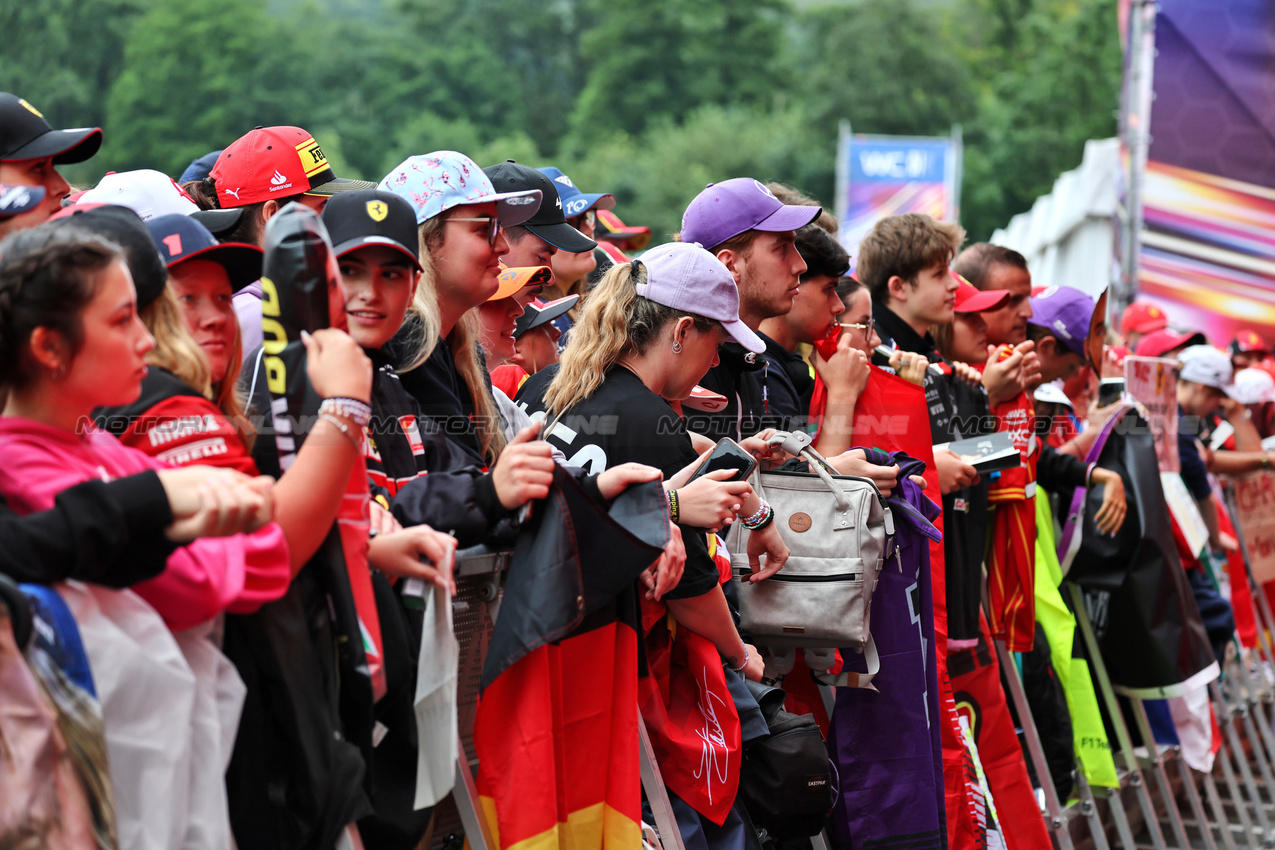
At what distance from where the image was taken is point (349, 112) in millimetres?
75750

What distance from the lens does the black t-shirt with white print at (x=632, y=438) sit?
125 inches

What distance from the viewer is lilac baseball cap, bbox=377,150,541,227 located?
338cm

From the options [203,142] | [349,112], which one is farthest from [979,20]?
[203,142]

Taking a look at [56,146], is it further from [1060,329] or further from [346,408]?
[1060,329]

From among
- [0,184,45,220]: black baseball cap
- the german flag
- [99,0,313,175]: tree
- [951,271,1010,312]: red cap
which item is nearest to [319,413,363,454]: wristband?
the german flag

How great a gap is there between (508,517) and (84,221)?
0.97 metres

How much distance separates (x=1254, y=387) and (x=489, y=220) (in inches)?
318

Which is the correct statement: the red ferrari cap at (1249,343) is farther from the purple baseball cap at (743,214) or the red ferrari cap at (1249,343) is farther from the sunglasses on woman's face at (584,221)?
the purple baseball cap at (743,214)

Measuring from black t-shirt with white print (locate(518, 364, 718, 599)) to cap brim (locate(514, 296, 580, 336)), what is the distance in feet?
3.56

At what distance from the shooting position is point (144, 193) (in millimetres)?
3529

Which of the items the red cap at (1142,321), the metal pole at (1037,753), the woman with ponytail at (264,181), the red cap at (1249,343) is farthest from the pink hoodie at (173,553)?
the red cap at (1249,343)

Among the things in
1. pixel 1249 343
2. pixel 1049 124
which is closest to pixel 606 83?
pixel 1049 124

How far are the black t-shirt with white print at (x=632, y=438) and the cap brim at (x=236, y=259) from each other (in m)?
0.91

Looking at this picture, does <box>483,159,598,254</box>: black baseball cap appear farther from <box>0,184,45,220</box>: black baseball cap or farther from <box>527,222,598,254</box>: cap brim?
<box>0,184,45,220</box>: black baseball cap
